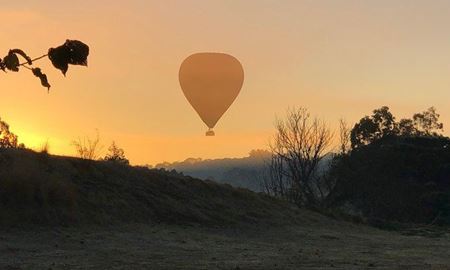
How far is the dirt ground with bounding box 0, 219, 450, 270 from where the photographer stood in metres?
14.3

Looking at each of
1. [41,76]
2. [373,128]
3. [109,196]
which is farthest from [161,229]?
[373,128]

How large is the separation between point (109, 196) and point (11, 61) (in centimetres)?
2196

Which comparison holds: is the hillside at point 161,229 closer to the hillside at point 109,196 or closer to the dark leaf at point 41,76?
the hillside at point 109,196

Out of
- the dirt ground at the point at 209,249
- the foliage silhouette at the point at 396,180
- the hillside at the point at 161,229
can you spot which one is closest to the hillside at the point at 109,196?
the hillside at the point at 161,229

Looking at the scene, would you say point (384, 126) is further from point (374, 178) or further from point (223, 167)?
point (223, 167)

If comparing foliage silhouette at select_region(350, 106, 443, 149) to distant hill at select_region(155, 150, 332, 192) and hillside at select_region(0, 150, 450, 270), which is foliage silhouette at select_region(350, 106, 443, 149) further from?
distant hill at select_region(155, 150, 332, 192)

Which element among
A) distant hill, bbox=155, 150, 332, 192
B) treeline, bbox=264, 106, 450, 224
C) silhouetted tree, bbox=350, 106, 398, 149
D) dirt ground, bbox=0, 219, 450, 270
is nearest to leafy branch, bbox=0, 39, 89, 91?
dirt ground, bbox=0, 219, 450, 270

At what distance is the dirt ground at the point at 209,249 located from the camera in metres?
14.3

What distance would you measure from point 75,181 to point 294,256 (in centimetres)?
1057

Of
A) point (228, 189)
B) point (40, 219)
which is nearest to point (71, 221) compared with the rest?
point (40, 219)

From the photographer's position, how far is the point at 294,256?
16562 mm

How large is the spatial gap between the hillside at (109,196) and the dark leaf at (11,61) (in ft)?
61.3

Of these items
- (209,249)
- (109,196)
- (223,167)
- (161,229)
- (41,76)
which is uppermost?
(223,167)

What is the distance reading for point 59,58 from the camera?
219 centimetres
